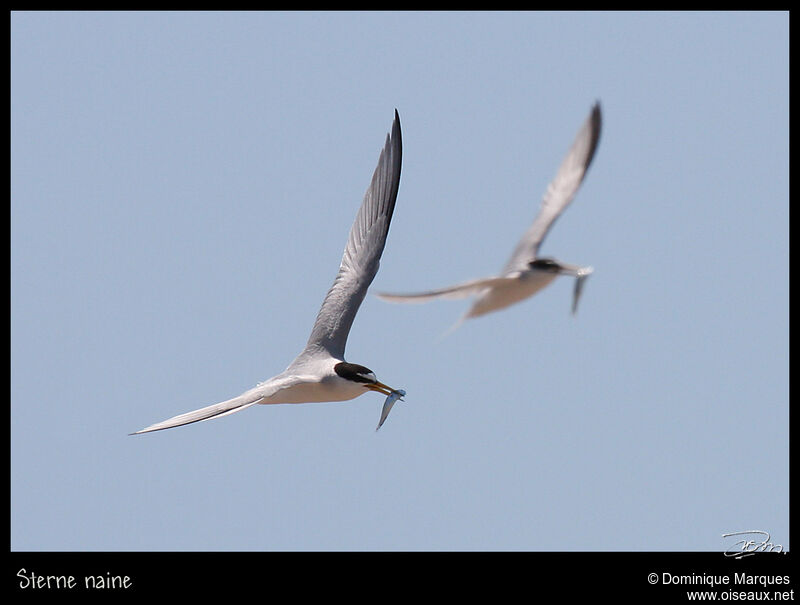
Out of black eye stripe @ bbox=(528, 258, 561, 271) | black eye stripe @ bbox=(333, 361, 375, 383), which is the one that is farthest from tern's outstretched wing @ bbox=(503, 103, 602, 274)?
black eye stripe @ bbox=(333, 361, 375, 383)

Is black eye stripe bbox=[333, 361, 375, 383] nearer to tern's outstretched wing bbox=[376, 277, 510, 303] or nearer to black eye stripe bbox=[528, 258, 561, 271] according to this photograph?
tern's outstretched wing bbox=[376, 277, 510, 303]

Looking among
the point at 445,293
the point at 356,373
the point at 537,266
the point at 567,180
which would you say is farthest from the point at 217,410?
the point at 567,180

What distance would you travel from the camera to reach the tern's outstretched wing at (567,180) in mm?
14922

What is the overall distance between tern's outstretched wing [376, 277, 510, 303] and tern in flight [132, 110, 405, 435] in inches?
31.0

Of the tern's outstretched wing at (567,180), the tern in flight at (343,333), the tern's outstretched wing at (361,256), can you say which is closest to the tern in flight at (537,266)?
the tern's outstretched wing at (567,180)

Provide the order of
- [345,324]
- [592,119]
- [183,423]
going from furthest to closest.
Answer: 1. [592,119]
2. [345,324]
3. [183,423]

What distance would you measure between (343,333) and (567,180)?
10.6 ft

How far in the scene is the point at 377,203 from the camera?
15.1 m

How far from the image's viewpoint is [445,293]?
12922mm
